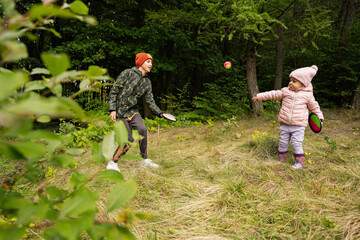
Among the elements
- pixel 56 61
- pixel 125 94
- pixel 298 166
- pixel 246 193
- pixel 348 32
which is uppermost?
pixel 56 61

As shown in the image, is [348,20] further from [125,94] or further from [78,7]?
[78,7]

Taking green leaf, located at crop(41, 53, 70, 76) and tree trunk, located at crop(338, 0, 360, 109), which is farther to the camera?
tree trunk, located at crop(338, 0, 360, 109)

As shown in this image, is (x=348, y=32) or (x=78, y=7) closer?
(x=78, y=7)

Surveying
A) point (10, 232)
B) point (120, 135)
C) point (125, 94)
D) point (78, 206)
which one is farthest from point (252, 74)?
point (10, 232)

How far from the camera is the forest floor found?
1771mm

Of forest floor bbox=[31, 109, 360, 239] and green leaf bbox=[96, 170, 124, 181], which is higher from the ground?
green leaf bbox=[96, 170, 124, 181]

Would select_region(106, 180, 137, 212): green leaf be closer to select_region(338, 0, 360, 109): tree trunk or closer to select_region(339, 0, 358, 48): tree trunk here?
select_region(338, 0, 360, 109): tree trunk

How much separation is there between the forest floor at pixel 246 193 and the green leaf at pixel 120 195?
47 centimetres

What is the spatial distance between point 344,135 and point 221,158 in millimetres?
2707

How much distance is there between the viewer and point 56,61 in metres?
0.41

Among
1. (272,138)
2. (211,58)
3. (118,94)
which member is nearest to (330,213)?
(272,138)

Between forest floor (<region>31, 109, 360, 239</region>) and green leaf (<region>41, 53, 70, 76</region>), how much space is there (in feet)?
2.41

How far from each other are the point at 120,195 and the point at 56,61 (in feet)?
1.07

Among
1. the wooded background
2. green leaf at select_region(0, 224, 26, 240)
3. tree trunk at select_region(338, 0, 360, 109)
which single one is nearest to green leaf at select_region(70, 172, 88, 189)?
green leaf at select_region(0, 224, 26, 240)
